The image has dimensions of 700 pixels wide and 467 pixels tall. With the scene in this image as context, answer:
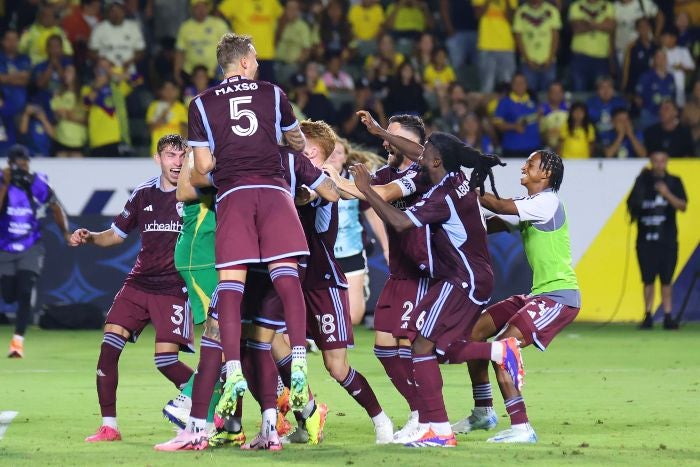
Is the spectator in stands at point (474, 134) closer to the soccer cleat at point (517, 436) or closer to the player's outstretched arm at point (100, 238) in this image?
the player's outstretched arm at point (100, 238)

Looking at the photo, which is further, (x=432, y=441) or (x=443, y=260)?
(x=443, y=260)

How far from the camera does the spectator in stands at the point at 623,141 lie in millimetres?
20250

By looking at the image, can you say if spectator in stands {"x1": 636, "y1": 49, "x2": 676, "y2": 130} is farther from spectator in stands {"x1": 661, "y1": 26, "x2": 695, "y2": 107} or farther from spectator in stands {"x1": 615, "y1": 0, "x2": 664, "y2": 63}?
spectator in stands {"x1": 615, "y1": 0, "x2": 664, "y2": 63}

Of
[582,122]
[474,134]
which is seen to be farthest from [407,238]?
[582,122]

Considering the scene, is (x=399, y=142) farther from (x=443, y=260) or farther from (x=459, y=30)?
(x=459, y=30)

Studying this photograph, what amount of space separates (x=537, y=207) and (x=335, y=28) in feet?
45.4

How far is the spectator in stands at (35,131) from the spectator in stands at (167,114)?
1.42 m

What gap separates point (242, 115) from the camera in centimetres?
812

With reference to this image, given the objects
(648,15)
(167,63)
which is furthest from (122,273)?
(648,15)

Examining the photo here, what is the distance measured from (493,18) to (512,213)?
13270 millimetres

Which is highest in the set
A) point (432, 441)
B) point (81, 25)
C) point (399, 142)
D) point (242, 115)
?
point (81, 25)

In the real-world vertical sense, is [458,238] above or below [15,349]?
above

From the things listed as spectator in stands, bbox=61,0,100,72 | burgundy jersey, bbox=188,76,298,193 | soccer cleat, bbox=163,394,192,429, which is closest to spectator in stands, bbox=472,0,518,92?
spectator in stands, bbox=61,0,100,72

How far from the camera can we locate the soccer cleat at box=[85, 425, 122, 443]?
867 cm
